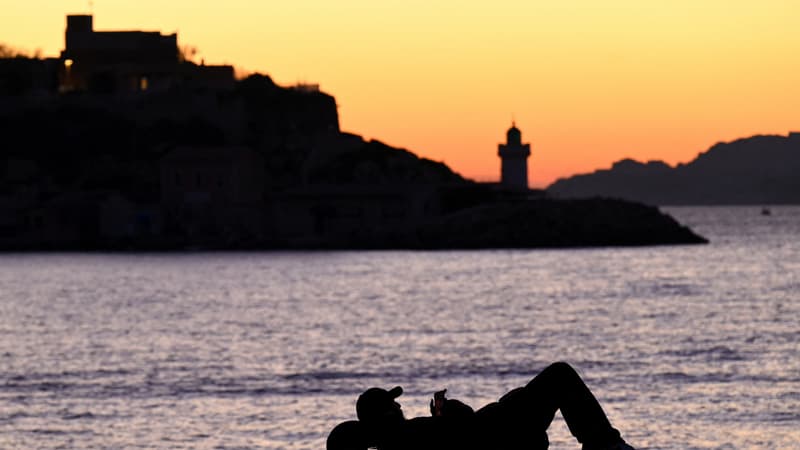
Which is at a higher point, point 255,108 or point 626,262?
point 255,108

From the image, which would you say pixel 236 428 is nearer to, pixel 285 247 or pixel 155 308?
pixel 155 308

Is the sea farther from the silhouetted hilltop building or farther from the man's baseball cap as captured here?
the silhouetted hilltop building

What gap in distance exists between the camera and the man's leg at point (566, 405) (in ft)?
29.3

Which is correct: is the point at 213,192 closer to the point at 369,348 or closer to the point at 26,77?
the point at 26,77

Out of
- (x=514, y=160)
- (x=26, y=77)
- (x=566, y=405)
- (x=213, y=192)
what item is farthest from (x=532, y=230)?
(x=566, y=405)

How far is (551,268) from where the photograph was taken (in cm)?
10544

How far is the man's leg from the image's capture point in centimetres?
894

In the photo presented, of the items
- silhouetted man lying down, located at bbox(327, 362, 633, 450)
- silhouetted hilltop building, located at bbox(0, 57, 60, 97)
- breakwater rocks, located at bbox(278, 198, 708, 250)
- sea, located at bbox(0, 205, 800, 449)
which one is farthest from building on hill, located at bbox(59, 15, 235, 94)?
silhouetted man lying down, located at bbox(327, 362, 633, 450)

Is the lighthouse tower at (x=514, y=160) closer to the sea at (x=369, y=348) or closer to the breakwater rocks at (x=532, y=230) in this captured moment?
the breakwater rocks at (x=532, y=230)

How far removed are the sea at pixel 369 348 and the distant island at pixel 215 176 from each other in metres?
24.1

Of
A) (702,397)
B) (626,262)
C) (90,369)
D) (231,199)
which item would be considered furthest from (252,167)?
(702,397)

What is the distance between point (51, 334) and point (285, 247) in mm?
78037

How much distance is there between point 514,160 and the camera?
502 ft

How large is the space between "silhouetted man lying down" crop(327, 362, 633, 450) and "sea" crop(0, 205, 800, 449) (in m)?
13.4
